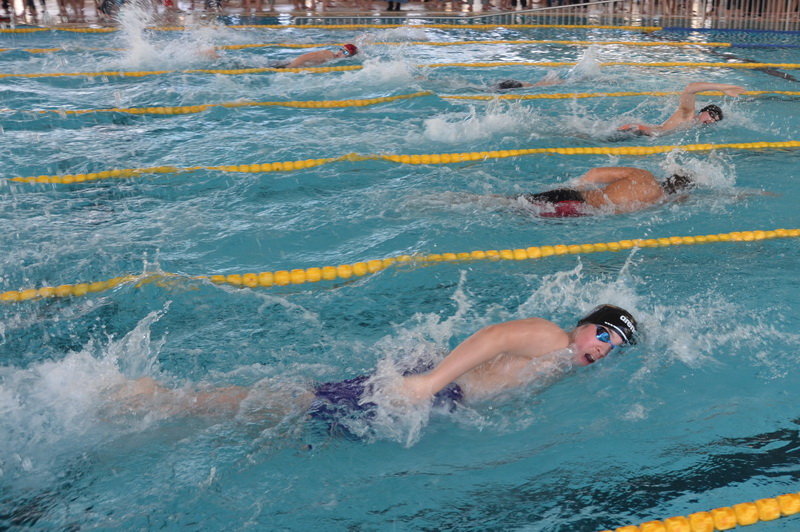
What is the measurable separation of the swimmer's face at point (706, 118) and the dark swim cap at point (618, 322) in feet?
11.2

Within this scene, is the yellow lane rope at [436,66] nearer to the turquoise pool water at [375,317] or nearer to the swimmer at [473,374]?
the turquoise pool water at [375,317]

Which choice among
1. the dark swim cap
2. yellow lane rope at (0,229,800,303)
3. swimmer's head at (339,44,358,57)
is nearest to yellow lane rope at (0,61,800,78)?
swimmer's head at (339,44,358,57)

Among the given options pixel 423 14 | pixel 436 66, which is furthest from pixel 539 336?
pixel 423 14

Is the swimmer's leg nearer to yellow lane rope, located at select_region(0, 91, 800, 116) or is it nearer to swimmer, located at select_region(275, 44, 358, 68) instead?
→ yellow lane rope, located at select_region(0, 91, 800, 116)

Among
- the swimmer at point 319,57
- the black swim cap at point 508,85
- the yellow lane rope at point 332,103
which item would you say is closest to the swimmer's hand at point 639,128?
the yellow lane rope at point 332,103

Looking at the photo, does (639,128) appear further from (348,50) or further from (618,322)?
(348,50)

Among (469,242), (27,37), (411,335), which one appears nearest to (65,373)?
(411,335)

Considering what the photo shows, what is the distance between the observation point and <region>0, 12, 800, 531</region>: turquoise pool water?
2.27 meters

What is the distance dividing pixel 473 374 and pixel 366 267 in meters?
1.22

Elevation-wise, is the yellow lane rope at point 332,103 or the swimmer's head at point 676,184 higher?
the yellow lane rope at point 332,103

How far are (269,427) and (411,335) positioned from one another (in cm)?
81

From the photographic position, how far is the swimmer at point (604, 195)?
4148 millimetres

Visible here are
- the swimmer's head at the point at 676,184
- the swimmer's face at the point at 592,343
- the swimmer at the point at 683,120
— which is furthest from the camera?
the swimmer at the point at 683,120

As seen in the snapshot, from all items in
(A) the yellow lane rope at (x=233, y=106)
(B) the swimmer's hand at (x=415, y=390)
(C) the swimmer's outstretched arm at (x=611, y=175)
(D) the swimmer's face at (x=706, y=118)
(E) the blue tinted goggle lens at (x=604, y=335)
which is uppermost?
(A) the yellow lane rope at (x=233, y=106)
